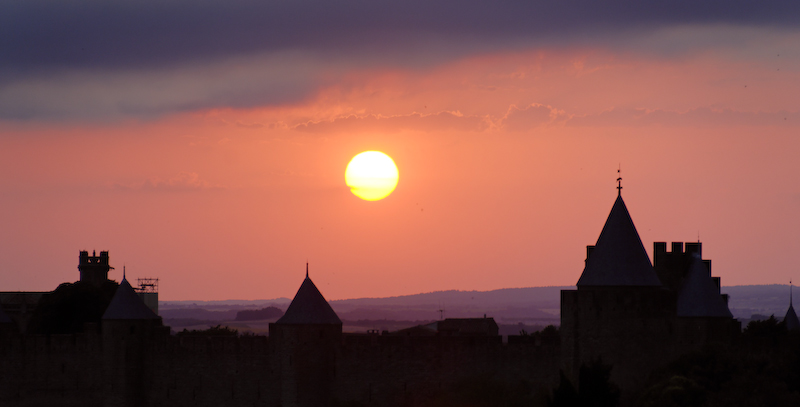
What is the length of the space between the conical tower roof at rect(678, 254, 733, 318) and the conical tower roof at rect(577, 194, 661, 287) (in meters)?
1.72

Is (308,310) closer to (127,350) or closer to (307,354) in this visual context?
(307,354)

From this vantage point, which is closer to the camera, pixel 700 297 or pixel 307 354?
pixel 700 297

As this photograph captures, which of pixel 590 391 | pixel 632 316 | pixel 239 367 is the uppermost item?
pixel 632 316

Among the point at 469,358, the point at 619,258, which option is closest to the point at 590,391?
the point at 619,258

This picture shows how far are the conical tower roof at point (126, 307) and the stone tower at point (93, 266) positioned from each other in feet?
131

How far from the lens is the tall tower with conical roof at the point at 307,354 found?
2446 inches

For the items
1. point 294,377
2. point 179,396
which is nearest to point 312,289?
point 294,377

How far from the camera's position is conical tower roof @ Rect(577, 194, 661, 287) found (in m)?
57.2

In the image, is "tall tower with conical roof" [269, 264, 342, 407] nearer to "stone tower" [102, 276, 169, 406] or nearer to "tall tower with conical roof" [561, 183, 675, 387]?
"stone tower" [102, 276, 169, 406]

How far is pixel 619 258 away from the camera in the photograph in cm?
5750

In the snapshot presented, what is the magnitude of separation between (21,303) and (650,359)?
237ft

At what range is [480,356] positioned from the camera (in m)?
62.2

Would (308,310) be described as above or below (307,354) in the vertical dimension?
above

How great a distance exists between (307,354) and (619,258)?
1663 centimetres
